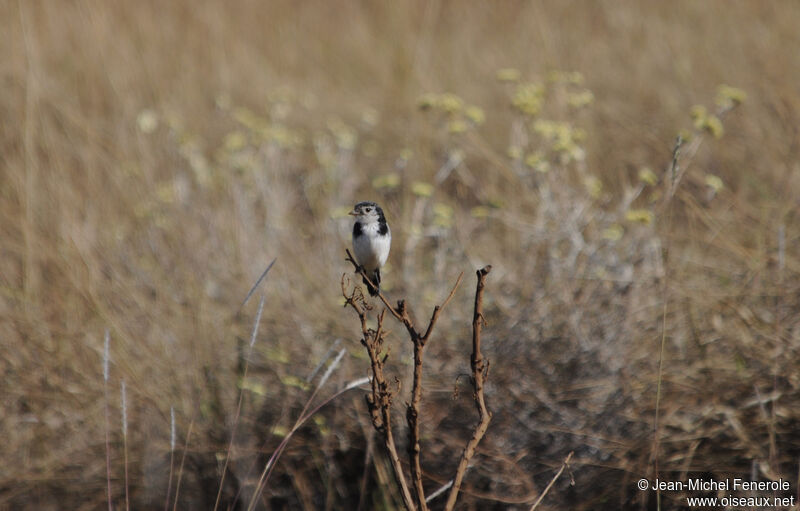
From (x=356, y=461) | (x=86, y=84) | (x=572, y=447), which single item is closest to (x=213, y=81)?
(x=86, y=84)

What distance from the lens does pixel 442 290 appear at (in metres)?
3.26

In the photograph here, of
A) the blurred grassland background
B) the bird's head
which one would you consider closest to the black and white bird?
the bird's head

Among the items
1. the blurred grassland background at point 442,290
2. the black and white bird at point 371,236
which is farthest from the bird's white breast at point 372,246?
the blurred grassland background at point 442,290

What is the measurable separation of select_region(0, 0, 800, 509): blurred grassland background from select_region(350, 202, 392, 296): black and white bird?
41cm

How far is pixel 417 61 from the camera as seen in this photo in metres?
5.14

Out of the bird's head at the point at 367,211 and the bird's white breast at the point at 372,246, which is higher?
the bird's head at the point at 367,211

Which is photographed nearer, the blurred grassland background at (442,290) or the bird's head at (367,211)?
the bird's head at (367,211)

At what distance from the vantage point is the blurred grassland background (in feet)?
9.45

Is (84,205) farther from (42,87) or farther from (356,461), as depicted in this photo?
(356,461)

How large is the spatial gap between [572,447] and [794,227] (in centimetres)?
115

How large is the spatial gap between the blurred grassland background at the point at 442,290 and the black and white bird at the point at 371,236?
0.41 metres

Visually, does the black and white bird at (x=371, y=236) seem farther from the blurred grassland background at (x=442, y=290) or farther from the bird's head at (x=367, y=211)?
the blurred grassland background at (x=442, y=290)

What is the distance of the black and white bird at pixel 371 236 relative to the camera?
2264 mm

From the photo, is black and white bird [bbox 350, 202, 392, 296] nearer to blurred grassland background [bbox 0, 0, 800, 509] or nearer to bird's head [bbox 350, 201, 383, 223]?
bird's head [bbox 350, 201, 383, 223]
